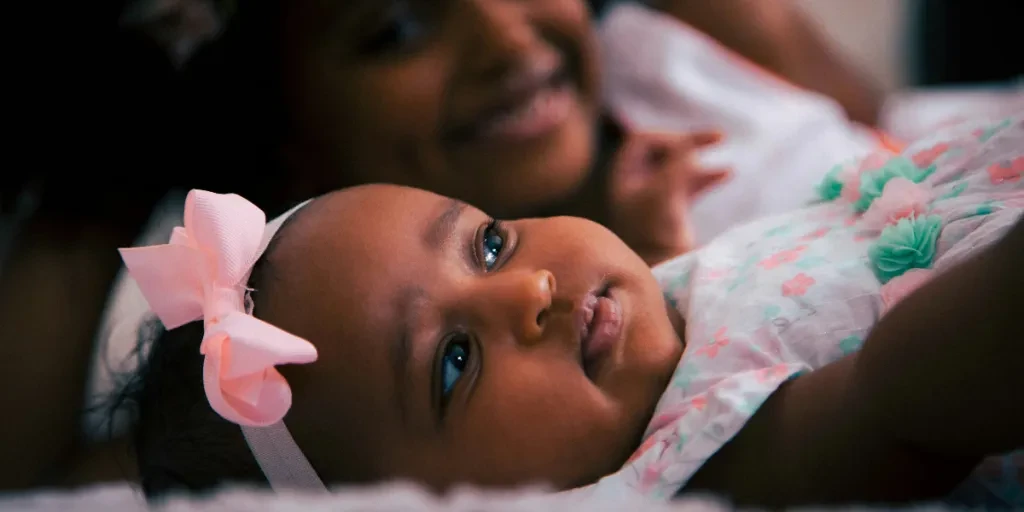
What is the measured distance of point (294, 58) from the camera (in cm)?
102

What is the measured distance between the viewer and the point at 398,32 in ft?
3.28

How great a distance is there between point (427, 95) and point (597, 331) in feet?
1.61

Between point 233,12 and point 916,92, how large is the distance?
50.0 inches

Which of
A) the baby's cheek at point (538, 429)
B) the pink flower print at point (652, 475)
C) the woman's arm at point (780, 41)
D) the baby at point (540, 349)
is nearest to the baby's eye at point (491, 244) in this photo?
the baby at point (540, 349)

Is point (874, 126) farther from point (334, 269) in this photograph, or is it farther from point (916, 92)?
point (334, 269)

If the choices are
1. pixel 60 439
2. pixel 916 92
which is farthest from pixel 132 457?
pixel 916 92

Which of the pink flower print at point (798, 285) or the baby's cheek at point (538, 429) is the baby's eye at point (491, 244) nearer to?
the baby's cheek at point (538, 429)

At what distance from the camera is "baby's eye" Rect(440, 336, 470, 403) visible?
0.62 meters

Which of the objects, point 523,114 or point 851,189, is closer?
point 851,189

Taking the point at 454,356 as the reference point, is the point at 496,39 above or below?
above

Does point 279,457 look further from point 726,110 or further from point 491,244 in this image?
point 726,110

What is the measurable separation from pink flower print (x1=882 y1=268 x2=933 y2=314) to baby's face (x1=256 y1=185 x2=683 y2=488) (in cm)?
16

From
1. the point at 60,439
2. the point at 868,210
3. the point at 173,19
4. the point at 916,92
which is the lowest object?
the point at 60,439

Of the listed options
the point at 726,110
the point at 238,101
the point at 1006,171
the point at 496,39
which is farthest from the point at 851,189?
the point at 238,101
